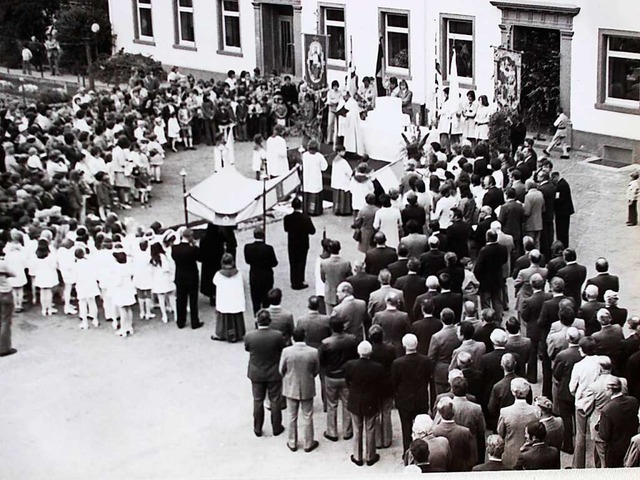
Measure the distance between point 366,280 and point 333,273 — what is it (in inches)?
22.0

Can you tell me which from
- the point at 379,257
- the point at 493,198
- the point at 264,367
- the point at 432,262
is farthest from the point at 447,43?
the point at 264,367

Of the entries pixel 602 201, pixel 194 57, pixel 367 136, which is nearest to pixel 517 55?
pixel 367 136

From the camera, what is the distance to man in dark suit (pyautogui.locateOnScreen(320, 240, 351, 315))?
10523 mm

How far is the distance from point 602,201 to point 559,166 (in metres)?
1.37

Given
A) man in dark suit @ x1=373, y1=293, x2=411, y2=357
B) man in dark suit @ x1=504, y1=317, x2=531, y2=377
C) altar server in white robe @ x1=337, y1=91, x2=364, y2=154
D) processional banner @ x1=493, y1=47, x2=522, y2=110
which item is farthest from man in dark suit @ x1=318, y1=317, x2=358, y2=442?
processional banner @ x1=493, y1=47, x2=522, y2=110

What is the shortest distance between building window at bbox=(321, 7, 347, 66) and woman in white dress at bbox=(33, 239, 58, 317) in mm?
5670

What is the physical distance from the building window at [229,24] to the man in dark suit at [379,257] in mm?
2714

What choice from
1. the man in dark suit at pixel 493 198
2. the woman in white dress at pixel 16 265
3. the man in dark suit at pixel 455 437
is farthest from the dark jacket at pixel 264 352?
the man in dark suit at pixel 493 198

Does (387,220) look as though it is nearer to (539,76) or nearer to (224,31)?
(224,31)

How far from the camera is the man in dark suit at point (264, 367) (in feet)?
29.6

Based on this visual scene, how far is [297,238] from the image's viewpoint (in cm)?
1156

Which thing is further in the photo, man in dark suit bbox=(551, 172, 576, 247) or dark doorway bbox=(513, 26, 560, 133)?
dark doorway bbox=(513, 26, 560, 133)

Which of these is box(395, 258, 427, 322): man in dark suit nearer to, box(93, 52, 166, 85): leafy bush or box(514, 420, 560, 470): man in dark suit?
box(514, 420, 560, 470): man in dark suit

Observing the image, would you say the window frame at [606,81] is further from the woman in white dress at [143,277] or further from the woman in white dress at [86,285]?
the woman in white dress at [86,285]
